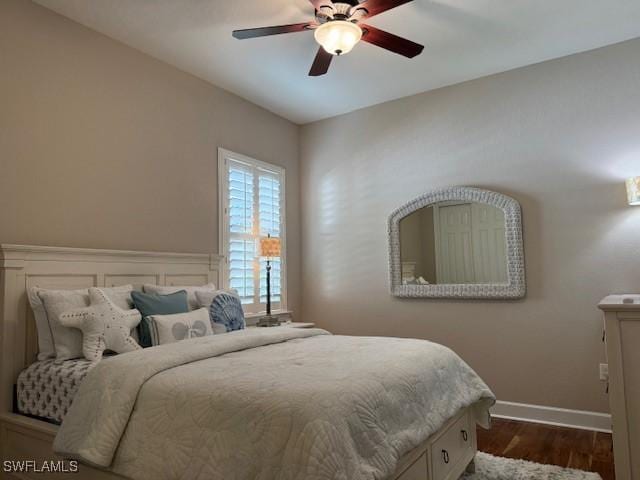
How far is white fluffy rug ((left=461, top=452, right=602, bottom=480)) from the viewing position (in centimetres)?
248

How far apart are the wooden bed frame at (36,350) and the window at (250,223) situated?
102cm

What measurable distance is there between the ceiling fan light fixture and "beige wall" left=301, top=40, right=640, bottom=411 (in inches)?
71.7

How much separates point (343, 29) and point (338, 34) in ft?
0.12

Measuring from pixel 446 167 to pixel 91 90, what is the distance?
9.33ft

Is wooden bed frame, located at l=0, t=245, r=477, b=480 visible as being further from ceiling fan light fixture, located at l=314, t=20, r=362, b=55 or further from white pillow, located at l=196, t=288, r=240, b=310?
ceiling fan light fixture, located at l=314, t=20, r=362, b=55

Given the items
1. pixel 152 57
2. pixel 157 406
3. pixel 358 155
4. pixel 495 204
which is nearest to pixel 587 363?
pixel 495 204

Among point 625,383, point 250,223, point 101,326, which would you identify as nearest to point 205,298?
point 101,326

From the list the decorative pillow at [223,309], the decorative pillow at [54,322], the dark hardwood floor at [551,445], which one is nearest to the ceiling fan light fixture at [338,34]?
the decorative pillow at [223,309]

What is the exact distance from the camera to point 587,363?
131 inches

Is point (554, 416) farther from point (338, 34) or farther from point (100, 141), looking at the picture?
point (100, 141)

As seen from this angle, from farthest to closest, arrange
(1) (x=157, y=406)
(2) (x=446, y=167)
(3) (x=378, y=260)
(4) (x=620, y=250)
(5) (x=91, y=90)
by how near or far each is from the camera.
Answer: (3) (x=378, y=260)
(2) (x=446, y=167)
(4) (x=620, y=250)
(5) (x=91, y=90)
(1) (x=157, y=406)

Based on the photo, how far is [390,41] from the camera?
259 cm

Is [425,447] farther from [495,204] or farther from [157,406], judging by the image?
[495,204]

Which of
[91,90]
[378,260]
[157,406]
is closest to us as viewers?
[157,406]
